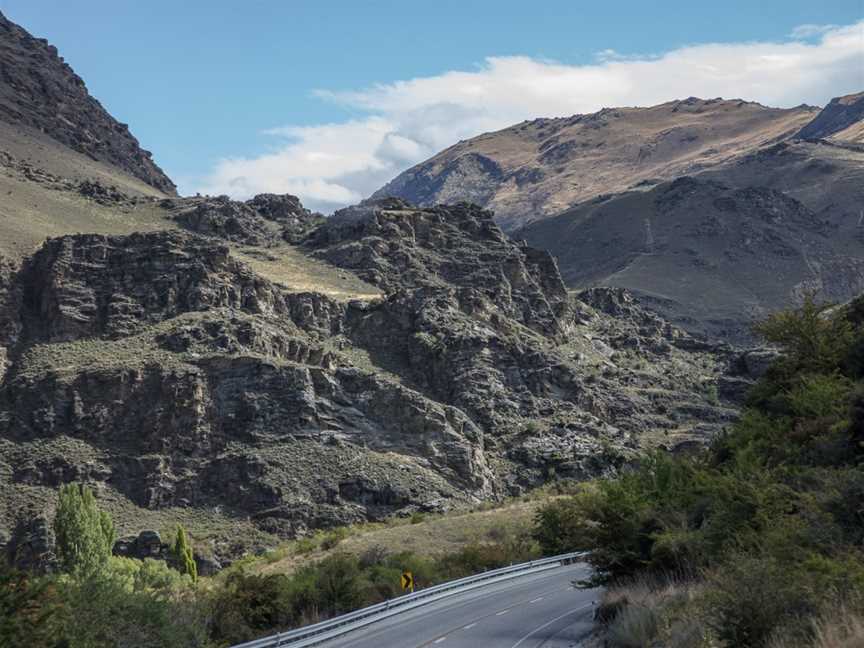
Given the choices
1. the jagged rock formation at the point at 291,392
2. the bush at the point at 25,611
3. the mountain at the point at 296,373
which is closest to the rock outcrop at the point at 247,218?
the mountain at the point at 296,373

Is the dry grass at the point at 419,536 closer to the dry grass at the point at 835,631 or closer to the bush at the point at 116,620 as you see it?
the bush at the point at 116,620

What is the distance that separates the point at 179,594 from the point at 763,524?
96.3ft

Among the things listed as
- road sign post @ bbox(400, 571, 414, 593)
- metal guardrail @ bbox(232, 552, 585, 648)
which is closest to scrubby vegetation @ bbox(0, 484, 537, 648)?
road sign post @ bbox(400, 571, 414, 593)

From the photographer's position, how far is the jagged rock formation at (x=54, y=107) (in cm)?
17338

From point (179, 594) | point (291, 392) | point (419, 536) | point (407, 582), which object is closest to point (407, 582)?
point (407, 582)

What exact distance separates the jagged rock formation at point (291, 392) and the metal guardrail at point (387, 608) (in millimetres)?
30441

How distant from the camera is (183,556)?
65.9m

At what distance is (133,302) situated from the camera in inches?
3735

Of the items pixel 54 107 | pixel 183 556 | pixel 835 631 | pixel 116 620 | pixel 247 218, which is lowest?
pixel 183 556

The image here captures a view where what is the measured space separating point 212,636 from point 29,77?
563ft

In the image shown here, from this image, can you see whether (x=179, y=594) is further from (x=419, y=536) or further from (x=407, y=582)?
(x=419, y=536)

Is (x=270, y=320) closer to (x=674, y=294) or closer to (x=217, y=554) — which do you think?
(x=217, y=554)

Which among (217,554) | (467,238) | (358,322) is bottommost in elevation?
(217,554)

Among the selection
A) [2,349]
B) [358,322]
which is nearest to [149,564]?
[2,349]
